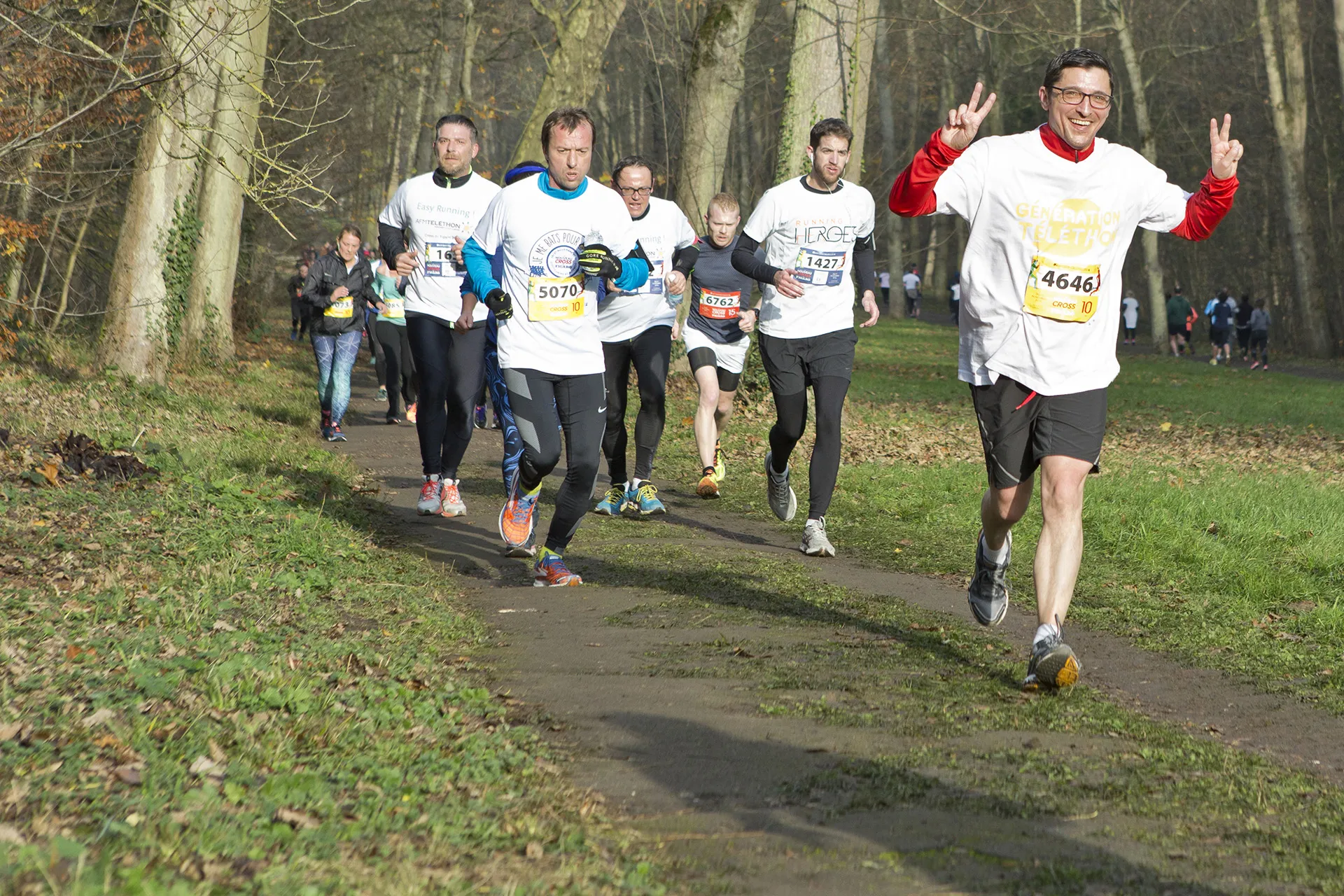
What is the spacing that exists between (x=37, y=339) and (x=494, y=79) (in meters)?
29.6

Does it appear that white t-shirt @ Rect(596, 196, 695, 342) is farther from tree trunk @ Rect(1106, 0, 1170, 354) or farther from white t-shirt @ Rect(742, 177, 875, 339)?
tree trunk @ Rect(1106, 0, 1170, 354)

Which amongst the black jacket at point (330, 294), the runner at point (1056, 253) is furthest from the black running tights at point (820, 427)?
the black jacket at point (330, 294)

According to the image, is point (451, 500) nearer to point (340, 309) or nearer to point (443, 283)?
point (443, 283)

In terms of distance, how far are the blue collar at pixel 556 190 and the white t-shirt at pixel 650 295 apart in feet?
7.25

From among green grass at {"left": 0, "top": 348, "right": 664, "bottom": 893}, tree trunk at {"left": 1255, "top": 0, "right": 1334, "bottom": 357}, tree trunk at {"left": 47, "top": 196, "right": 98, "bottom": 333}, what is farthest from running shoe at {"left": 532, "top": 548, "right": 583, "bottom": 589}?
tree trunk at {"left": 1255, "top": 0, "right": 1334, "bottom": 357}

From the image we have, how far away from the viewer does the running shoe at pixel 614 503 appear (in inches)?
380

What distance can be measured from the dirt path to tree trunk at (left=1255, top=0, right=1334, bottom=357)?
98.8ft

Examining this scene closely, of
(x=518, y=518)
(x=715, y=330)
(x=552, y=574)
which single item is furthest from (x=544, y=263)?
(x=715, y=330)

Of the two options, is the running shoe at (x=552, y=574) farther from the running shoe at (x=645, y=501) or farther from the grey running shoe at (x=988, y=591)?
the running shoe at (x=645, y=501)

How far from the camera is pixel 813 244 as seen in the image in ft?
27.0

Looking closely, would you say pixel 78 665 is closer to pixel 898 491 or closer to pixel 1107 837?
pixel 1107 837

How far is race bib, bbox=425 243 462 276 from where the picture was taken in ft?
29.0

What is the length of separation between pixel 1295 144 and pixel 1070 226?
108ft

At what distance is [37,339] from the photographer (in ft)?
57.4
